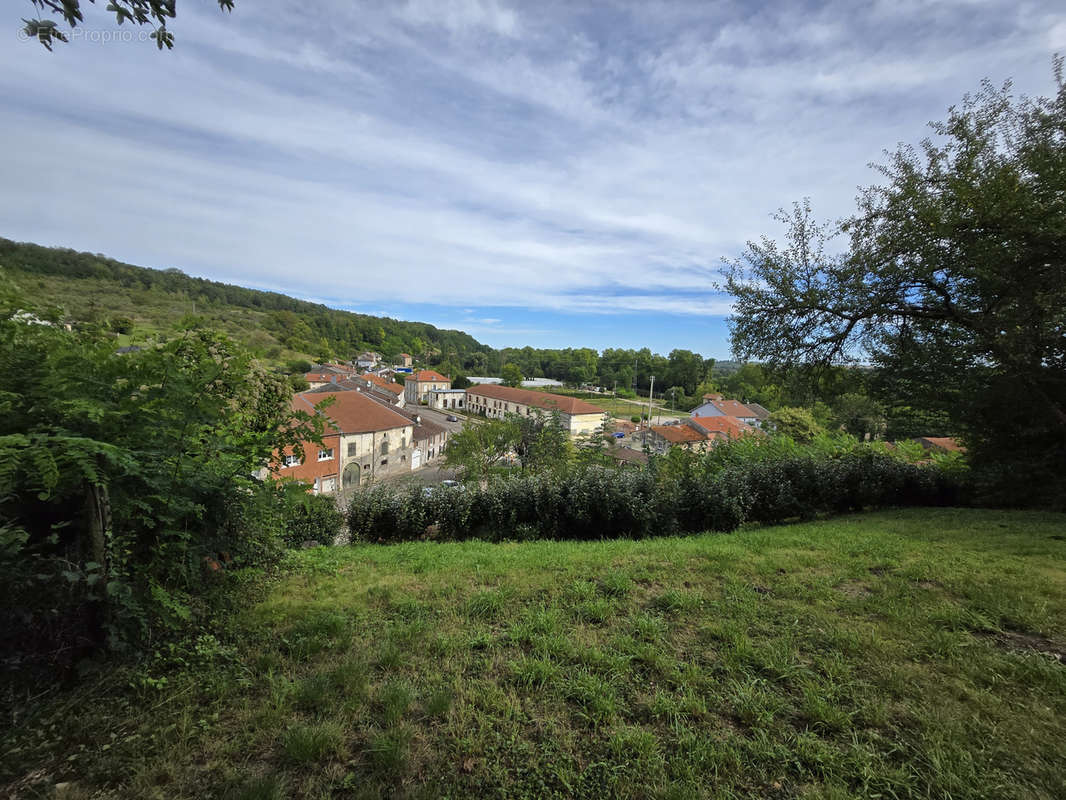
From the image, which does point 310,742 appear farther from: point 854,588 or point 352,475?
point 352,475

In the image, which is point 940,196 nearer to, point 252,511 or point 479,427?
point 252,511

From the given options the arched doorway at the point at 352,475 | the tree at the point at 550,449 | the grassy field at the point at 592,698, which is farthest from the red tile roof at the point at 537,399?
the grassy field at the point at 592,698

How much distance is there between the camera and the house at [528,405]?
44938 millimetres

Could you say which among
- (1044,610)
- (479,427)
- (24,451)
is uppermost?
(24,451)

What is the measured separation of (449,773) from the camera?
1.74 metres

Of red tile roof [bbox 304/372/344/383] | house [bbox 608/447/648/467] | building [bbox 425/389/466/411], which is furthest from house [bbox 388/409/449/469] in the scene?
building [bbox 425/389/466/411]

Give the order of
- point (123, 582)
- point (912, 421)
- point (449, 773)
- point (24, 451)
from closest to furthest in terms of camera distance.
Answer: point (24, 451) < point (449, 773) < point (123, 582) < point (912, 421)

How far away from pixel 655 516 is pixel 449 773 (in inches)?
238

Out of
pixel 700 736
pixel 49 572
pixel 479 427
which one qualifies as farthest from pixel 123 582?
pixel 479 427

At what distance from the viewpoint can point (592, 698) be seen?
2.21m

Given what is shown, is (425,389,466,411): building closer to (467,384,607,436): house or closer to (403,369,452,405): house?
(403,369,452,405): house

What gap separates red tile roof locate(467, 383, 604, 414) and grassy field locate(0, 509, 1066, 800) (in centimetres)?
3895

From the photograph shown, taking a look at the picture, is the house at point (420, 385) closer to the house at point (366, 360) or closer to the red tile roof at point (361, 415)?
the house at point (366, 360)

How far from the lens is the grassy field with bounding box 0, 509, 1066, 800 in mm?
1688
